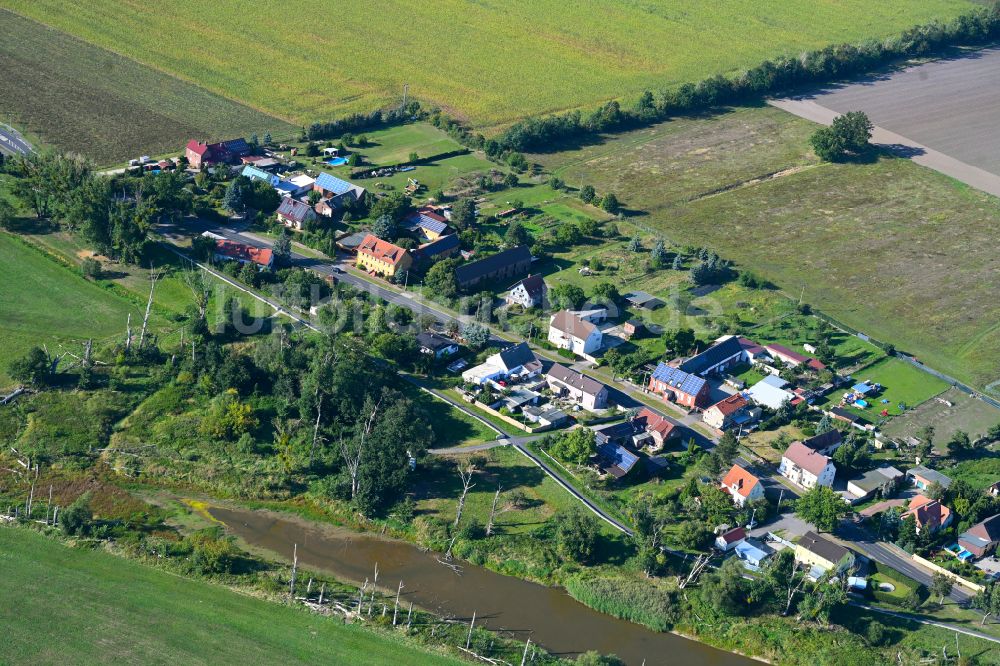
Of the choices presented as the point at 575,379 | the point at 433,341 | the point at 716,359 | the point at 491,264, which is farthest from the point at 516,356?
the point at 716,359

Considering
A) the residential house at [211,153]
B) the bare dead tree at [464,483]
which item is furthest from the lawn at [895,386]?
the residential house at [211,153]

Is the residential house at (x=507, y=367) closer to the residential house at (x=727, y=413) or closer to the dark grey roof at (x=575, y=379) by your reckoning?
the dark grey roof at (x=575, y=379)

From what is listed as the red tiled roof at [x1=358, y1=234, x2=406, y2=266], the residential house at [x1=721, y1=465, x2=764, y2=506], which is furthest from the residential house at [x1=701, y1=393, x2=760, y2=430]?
the red tiled roof at [x1=358, y1=234, x2=406, y2=266]

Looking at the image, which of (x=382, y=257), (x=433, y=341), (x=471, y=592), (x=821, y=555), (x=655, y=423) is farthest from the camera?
(x=382, y=257)

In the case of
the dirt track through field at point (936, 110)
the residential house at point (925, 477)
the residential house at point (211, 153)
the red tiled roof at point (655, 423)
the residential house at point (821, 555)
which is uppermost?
the dirt track through field at point (936, 110)

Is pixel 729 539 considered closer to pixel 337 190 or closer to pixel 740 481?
pixel 740 481

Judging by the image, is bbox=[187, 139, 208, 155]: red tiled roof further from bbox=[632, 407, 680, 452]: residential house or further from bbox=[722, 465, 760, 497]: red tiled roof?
bbox=[722, 465, 760, 497]: red tiled roof
